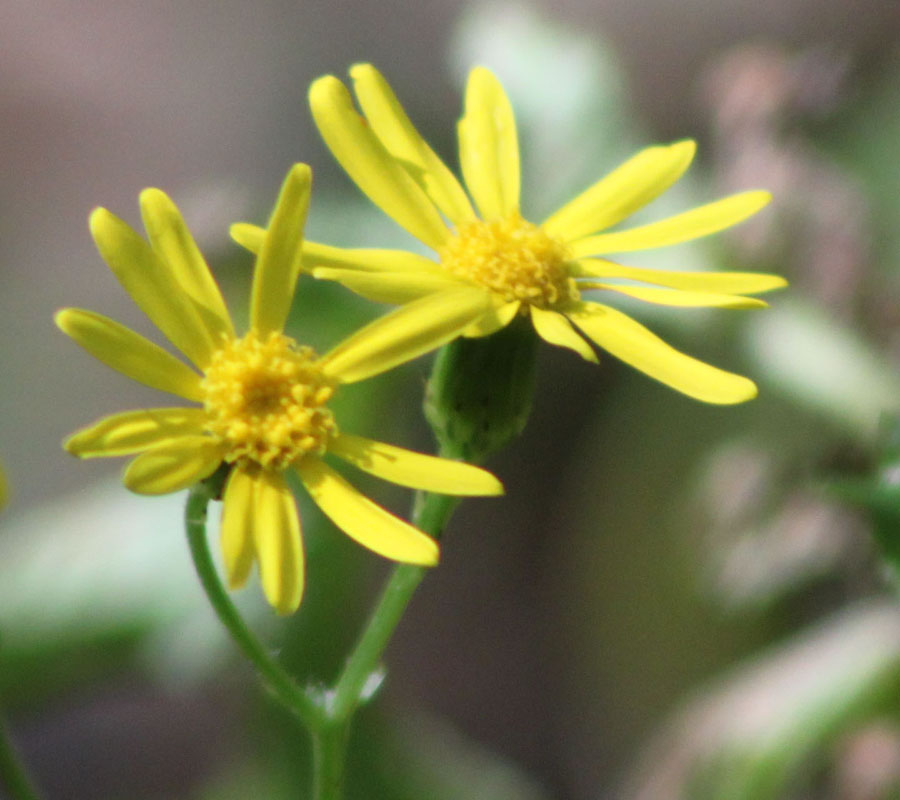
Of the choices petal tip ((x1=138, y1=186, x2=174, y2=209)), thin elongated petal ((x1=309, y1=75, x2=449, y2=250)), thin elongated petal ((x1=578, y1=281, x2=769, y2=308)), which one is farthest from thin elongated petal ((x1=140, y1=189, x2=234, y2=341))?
thin elongated petal ((x1=578, y1=281, x2=769, y2=308))

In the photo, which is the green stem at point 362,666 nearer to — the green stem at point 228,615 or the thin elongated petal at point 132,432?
the green stem at point 228,615

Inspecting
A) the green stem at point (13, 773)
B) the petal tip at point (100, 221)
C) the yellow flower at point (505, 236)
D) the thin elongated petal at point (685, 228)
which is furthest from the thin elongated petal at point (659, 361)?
the green stem at point (13, 773)

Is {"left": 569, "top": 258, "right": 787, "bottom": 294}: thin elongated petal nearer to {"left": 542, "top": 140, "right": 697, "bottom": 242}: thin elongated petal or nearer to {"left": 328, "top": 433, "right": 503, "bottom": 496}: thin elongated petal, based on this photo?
{"left": 542, "top": 140, "right": 697, "bottom": 242}: thin elongated petal

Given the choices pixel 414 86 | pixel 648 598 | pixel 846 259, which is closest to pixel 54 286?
pixel 414 86

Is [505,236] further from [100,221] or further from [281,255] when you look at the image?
[100,221]

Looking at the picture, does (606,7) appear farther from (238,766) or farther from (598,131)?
(238,766)
